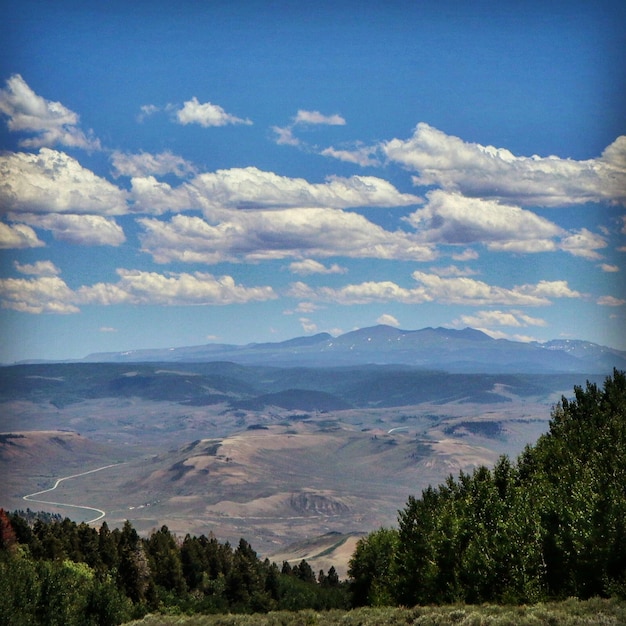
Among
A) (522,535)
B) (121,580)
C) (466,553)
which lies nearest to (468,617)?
(522,535)

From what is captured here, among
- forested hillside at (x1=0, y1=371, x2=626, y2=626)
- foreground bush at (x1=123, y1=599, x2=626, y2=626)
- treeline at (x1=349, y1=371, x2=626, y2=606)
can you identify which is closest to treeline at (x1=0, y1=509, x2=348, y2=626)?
forested hillside at (x1=0, y1=371, x2=626, y2=626)

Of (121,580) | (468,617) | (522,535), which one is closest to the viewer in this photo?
(468,617)

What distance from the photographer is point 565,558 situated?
75875mm

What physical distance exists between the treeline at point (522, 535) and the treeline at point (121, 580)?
31600 millimetres

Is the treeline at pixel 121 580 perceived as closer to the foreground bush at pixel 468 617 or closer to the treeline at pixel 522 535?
the treeline at pixel 522 535

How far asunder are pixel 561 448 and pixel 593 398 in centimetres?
4309

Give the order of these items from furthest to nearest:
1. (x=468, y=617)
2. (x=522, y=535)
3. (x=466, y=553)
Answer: (x=466, y=553), (x=522, y=535), (x=468, y=617)

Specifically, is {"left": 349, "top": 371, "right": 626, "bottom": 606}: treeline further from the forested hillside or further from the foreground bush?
the foreground bush

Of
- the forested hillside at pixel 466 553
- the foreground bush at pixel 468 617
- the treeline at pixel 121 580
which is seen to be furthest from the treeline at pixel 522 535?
the treeline at pixel 121 580

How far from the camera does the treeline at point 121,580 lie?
101562 millimetres

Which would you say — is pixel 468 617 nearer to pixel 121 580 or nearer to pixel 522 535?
pixel 522 535

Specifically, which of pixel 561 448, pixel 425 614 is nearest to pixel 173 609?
pixel 561 448

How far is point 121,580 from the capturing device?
143 meters

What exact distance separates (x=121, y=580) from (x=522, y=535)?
80.3m
